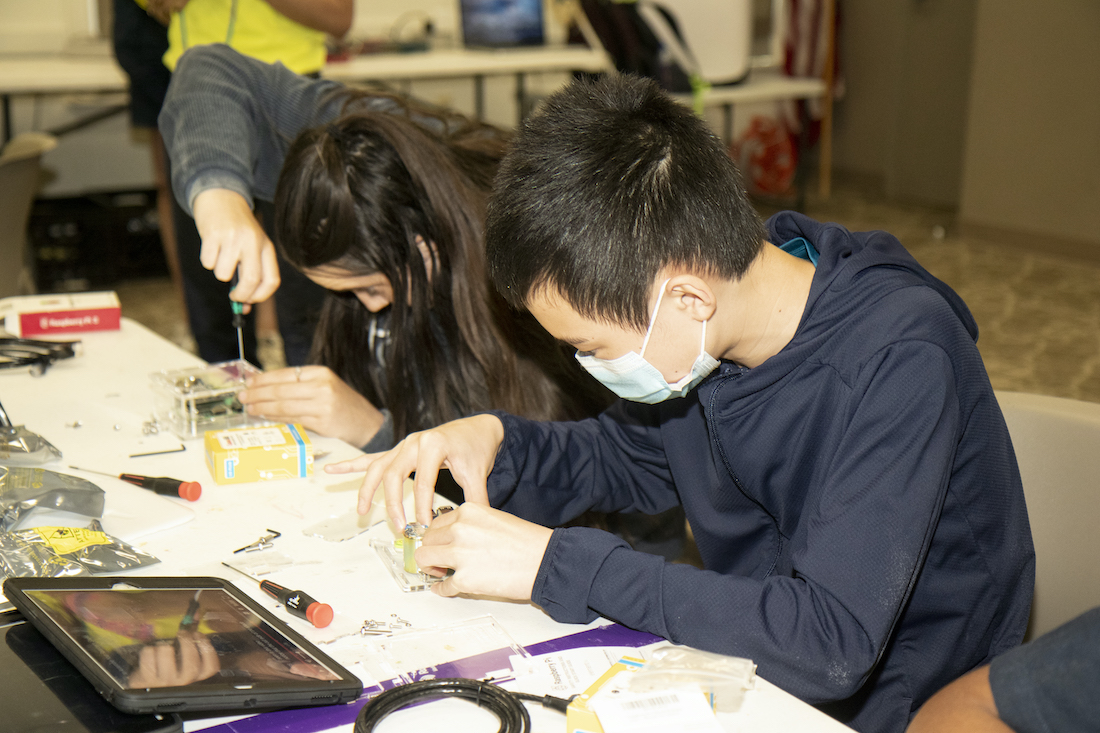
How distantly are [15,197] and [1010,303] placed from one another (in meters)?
3.45

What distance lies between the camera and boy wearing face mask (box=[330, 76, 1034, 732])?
819mm

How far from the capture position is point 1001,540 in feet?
3.09

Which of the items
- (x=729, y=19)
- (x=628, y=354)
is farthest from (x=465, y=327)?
(x=729, y=19)

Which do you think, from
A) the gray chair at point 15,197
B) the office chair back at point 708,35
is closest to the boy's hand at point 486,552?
the gray chair at point 15,197

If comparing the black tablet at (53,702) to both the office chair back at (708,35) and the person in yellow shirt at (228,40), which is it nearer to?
the person in yellow shirt at (228,40)

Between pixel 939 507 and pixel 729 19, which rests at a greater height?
pixel 729 19

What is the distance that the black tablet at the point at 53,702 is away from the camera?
68 centimetres

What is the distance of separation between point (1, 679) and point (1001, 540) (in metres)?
0.85

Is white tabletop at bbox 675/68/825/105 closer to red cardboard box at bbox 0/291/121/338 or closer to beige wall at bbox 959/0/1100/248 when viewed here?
beige wall at bbox 959/0/1100/248

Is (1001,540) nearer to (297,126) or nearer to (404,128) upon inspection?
(404,128)

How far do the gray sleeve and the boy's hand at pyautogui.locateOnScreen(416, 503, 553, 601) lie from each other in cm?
77

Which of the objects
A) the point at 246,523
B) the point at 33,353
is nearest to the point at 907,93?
the point at 33,353

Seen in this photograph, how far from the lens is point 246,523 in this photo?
1.07 metres

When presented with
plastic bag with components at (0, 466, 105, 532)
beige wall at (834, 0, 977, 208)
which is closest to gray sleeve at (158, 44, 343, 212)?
plastic bag with components at (0, 466, 105, 532)
